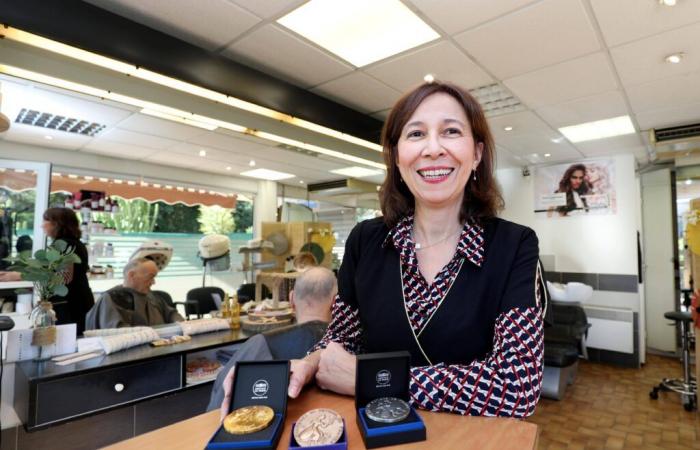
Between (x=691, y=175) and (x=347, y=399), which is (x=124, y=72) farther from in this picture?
(x=691, y=175)

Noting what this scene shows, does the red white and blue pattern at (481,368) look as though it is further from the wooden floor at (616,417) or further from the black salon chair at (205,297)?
the black salon chair at (205,297)

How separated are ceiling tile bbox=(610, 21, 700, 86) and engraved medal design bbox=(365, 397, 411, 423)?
9.79ft

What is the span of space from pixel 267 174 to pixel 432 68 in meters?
4.38

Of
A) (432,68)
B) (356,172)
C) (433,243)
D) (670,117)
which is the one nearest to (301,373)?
(433,243)

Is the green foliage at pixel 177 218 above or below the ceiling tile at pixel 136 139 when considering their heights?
below

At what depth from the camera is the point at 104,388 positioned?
1917 millimetres

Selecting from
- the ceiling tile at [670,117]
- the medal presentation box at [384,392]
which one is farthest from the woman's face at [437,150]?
the ceiling tile at [670,117]

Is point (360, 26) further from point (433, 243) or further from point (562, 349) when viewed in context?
point (562, 349)

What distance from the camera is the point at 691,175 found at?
18.2 ft

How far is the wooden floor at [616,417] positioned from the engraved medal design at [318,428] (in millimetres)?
3241

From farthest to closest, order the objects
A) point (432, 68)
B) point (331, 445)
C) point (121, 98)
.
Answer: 1. point (432, 68)
2. point (121, 98)
3. point (331, 445)

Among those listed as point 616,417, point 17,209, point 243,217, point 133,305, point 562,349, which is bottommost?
point 616,417

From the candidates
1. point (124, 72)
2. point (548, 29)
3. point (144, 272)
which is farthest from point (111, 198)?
point (548, 29)

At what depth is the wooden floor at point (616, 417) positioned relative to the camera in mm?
3162
